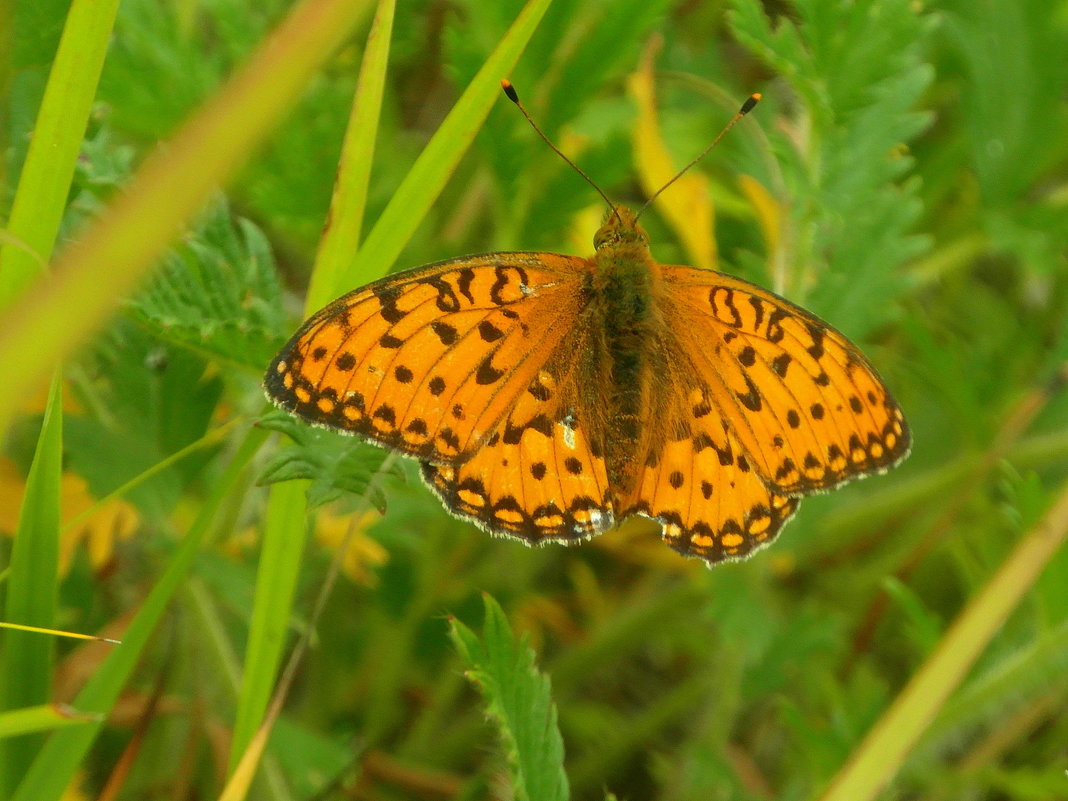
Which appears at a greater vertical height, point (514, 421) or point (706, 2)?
point (706, 2)

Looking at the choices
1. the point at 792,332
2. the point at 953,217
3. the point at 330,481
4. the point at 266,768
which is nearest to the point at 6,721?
the point at 330,481

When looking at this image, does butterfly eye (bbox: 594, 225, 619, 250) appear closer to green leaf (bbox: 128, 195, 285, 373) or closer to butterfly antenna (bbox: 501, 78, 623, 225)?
butterfly antenna (bbox: 501, 78, 623, 225)

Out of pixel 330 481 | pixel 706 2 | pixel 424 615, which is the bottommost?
pixel 424 615

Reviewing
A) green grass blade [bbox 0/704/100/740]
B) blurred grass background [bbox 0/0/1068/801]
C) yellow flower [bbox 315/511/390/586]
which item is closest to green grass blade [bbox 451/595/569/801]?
blurred grass background [bbox 0/0/1068/801]

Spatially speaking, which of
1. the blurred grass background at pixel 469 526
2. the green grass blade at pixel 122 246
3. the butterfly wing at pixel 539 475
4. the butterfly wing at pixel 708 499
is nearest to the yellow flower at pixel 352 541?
the blurred grass background at pixel 469 526

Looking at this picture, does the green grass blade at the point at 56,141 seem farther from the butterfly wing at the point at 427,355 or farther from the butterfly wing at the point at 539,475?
the butterfly wing at the point at 539,475

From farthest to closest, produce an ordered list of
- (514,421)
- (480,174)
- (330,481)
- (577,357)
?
1. (480,174)
2. (577,357)
3. (514,421)
4. (330,481)

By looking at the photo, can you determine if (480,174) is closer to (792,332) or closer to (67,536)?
(792,332)

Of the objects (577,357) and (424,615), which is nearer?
(577,357)
